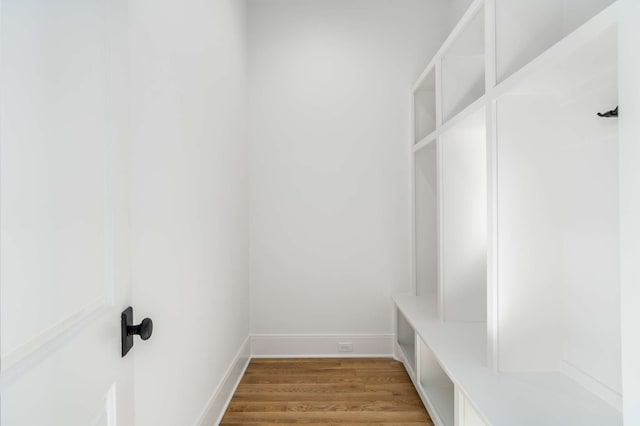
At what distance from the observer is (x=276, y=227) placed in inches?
113

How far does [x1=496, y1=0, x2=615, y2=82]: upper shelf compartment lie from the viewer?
4.53 feet

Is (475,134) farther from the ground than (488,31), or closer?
closer

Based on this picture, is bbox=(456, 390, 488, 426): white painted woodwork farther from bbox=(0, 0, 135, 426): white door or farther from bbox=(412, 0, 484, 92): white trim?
bbox=(412, 0, 484, 92): white trim

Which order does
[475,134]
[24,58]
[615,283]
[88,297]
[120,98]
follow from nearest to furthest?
[24,58]
[88,297]
[120,98]
[615,283]
[475,134]

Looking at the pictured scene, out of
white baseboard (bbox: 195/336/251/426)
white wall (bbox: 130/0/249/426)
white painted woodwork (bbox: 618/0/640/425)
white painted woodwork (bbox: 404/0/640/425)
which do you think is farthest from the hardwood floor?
white painted woodwork (bbox: 618/0/640/425)

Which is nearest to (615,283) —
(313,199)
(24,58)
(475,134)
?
(475,134)

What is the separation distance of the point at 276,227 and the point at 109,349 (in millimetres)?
2143

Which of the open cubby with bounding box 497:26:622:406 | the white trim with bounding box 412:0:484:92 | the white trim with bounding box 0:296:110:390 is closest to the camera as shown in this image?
the white trim with bounding box 0:296:110:390

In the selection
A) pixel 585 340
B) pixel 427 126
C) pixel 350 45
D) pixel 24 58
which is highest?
pixel 350 45

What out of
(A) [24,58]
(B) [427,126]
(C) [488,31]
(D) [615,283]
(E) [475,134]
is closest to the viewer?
(A) [24,58]

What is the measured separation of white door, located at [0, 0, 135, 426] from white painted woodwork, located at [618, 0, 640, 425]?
1.15 meters

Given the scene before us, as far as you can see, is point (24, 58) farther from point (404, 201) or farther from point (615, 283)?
point (404, 201)

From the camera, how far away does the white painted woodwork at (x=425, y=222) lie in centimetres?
279

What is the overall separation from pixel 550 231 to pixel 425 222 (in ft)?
4.44
